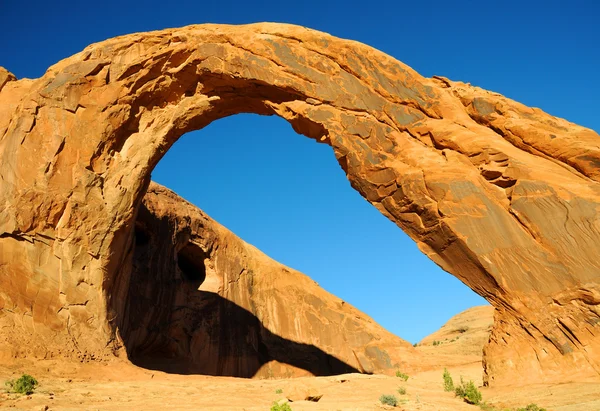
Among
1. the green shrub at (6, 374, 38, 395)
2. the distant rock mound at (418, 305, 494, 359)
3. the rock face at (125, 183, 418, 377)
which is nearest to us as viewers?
the green shrub at (6, 374, 38, 395)

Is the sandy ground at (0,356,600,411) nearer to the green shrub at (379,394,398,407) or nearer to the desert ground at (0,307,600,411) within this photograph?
the desert ground at (0,307,600,411)

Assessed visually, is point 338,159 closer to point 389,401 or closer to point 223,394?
point 223,394

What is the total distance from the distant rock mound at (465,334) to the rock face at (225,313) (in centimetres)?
632

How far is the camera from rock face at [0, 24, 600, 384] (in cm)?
1186

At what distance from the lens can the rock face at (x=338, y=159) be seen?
38.9 feet

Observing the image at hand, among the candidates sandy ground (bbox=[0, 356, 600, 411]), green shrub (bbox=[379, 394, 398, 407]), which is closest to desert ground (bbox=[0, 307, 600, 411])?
sandy ground (bbox=[0, 356, 600, 411])

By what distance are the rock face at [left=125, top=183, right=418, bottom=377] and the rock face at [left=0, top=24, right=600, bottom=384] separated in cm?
593

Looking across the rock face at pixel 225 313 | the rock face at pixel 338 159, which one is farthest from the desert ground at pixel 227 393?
the rock face at pixel 225 313

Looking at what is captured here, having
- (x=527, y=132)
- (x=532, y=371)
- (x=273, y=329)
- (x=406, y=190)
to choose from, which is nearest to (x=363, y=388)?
(x=532, y=371)

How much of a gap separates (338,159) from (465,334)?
94.6 ft

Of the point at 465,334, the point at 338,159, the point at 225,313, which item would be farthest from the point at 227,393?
the point at 465,334

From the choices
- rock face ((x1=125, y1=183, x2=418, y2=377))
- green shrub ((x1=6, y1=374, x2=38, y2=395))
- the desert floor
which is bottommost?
green shrub ((x1=6, y1=374, x2=38, y2=395))

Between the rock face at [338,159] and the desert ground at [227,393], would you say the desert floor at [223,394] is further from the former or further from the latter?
the rock face at [338,159]

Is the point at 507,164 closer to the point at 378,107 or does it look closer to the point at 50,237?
the point at 378,107
